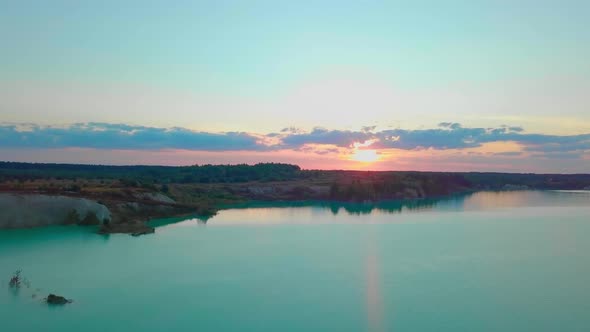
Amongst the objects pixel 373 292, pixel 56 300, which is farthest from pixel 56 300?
pixel 373 292

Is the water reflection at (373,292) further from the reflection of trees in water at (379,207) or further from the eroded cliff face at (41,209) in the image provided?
the reflection of trees in water at (379,207)

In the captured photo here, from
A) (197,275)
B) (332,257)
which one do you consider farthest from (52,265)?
(332,257)

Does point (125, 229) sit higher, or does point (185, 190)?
point (185, 190)

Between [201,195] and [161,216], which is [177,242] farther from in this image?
[201,195]

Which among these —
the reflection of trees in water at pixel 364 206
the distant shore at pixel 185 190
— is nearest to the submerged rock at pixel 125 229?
the distant shore at pixel 185 190

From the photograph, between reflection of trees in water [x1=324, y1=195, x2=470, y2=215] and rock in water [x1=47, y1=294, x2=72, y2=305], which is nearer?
rock in water [x1=47, y1=294, x2=72, y2=305]

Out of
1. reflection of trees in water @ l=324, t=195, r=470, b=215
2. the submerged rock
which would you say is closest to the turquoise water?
the submerged rock

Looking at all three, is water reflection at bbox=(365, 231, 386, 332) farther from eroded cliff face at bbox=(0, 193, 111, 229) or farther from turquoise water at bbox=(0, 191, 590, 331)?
eroded cliff face at bbox=(0, 193, 111, 229)

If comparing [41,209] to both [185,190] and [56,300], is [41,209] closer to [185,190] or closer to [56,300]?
[56,300]
